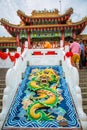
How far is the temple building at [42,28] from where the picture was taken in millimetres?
23766

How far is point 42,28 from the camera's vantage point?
23.8 meters

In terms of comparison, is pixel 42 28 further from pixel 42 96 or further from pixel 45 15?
pixel 42 96

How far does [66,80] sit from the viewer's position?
31.4 ft

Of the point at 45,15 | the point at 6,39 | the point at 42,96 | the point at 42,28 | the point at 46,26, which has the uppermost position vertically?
the point at 45,15

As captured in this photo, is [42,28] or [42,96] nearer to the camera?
[42,96]

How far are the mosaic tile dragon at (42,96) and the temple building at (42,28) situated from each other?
14.4 m

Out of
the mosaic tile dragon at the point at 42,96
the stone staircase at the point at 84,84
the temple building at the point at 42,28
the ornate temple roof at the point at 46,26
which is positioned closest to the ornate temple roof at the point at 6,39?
the temple building at the point at 42,28

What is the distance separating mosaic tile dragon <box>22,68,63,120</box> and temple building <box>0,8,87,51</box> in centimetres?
1438

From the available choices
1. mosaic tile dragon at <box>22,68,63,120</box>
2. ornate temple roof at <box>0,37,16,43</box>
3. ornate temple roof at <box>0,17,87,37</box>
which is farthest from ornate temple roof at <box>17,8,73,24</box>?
mosaic tile dragon at <box>22,68,63,120</box>

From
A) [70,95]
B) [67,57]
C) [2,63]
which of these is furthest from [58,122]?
[2,63]

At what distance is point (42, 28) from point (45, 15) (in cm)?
141

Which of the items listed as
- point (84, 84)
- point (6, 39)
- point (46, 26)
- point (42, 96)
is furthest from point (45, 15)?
point (42, 96)

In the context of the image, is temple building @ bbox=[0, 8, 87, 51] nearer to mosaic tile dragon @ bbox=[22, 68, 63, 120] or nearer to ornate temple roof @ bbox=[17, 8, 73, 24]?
ornate temple roof @ bbox=[17, 8, 73, 24]

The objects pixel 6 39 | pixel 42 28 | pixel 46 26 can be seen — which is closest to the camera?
pixel 46 26
